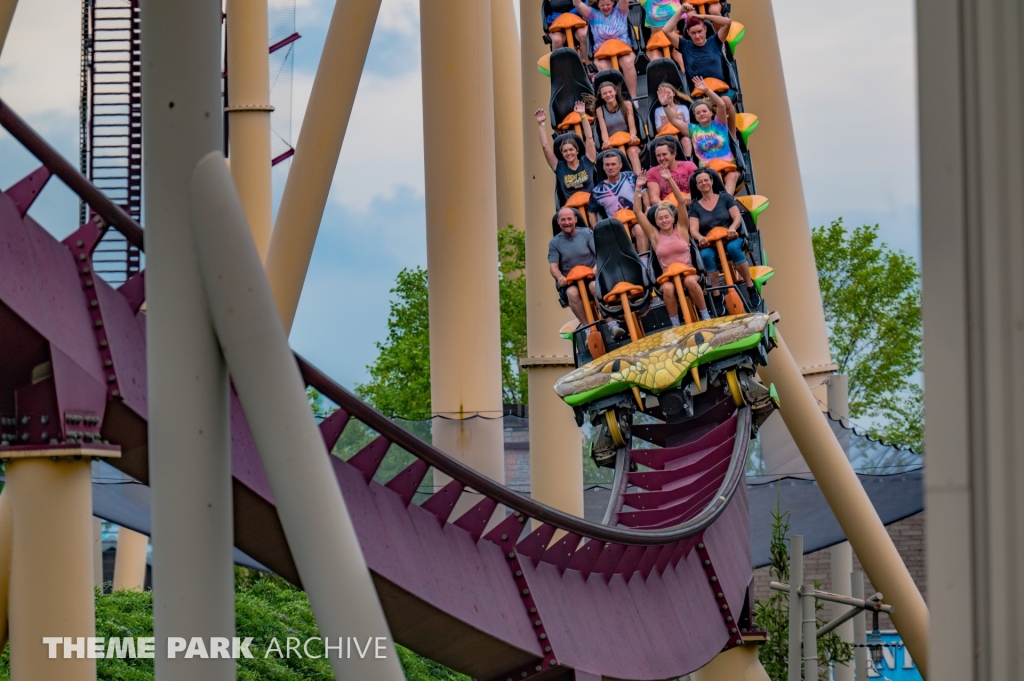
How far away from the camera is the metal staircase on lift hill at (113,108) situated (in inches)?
665

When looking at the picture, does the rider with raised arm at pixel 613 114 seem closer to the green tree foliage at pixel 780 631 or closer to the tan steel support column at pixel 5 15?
the green tree foliage at pixel 780 631

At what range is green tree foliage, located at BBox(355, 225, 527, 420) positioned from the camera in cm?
2141

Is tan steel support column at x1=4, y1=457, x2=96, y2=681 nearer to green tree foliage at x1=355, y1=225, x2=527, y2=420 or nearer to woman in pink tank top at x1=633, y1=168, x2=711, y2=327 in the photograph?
woman in pink tank top at x1=633, y1=168, x2=711, y2=327

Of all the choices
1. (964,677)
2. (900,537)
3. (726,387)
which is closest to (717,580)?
(726,387)

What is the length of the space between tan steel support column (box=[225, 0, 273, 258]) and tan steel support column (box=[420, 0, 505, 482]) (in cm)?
329

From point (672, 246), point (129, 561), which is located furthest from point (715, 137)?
point (129, 561)

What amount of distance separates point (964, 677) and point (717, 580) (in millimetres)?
6303

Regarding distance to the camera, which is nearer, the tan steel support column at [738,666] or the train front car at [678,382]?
the train front car at [678,382]

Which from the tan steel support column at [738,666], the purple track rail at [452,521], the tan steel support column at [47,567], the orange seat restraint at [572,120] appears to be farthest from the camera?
the orange seat restraint at [572,120]

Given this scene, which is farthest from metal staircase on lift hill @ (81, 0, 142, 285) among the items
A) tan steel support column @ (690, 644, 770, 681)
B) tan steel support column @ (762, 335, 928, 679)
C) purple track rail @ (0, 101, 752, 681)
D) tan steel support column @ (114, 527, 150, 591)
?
purple track rail @ (0, 101, 752, 681)

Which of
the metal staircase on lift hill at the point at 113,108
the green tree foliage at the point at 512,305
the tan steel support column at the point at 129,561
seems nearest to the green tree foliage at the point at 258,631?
the tan steel support column at the point at 129,561

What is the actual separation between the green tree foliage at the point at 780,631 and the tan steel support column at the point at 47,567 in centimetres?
617

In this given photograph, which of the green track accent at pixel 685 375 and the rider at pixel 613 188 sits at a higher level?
the rider at pixel 613 188

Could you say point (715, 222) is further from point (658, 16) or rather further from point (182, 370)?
point (182, 370)
